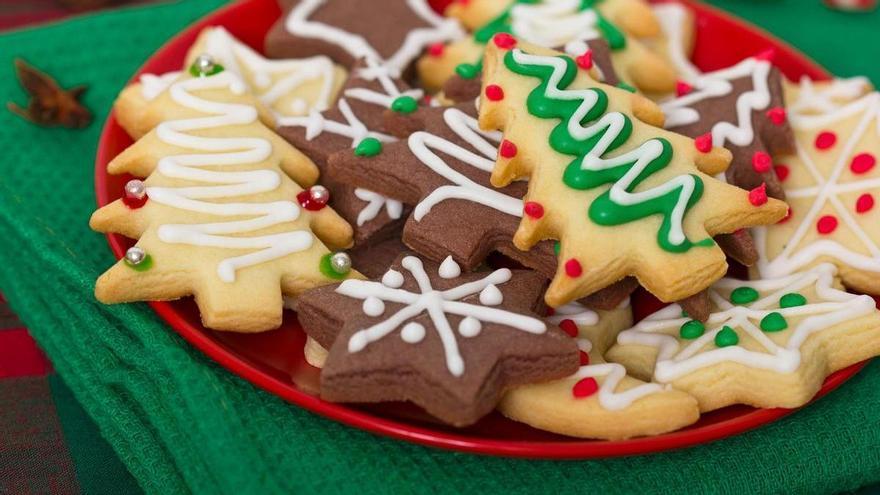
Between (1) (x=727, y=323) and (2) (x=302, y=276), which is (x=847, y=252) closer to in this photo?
(1) (x=727, y=323)

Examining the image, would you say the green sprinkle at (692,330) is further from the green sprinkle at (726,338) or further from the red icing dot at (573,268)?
the red icing dot at (573,268)

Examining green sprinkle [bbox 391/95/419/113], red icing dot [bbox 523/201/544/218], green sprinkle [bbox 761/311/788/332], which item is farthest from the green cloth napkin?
green sprinkle [bbox 391/95/419/113]

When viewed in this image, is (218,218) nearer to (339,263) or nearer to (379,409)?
(339,263)

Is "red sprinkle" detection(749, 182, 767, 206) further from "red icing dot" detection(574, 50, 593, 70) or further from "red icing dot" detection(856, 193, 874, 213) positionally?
"red icing dot" detection(574, 50, 593, 70)

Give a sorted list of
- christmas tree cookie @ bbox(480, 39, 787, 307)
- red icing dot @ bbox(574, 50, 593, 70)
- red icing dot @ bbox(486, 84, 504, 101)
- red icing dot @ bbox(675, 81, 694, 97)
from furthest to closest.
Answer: red icing dot @ bbox(675, 81, 694, 97)
red icing dot @ bbox(574, 50, 593, 70)
red icing dot @ bbox(486, 84, 504, 101)
christmas tree cookie @ bbox(480, 39, 787, 307)

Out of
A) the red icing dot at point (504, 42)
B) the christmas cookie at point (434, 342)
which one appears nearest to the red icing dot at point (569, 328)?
the christmas cookie at point (434, 342)

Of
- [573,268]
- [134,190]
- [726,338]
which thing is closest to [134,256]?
[134,190]
